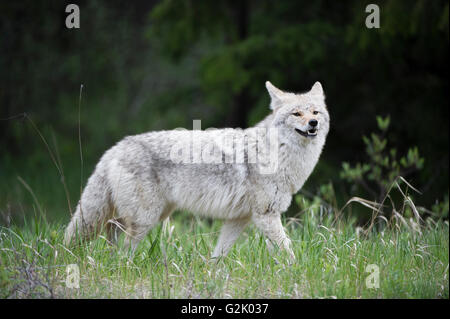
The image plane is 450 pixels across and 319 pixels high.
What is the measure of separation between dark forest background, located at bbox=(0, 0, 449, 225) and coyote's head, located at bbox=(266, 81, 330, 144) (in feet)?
9.59

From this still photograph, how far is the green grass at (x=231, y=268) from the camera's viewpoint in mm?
4012

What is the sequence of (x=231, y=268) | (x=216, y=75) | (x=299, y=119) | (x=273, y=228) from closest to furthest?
(x=231, y=268) → (x=273, y=228) → (x=299, y=119) → (x=216, y=75)

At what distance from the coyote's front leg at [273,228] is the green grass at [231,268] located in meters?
0.13

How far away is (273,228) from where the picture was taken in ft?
16.1

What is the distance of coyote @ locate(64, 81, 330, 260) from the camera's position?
504 centimetres

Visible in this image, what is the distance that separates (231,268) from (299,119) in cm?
159

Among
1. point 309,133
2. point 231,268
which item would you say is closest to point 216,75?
point 309,133

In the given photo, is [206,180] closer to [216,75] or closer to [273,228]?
[273,228]

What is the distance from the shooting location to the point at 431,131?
9.02 metres

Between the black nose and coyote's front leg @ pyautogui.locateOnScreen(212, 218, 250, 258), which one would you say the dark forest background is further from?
the black nose

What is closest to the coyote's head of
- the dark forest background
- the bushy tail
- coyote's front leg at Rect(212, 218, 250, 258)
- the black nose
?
the black nose

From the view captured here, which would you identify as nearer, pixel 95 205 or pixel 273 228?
pixel 273 228

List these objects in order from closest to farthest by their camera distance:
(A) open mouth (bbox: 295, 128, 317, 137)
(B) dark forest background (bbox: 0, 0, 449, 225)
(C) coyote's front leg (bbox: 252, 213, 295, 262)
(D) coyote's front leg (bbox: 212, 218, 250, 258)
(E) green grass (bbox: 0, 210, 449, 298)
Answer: (E) green grass (bbox: 0, 210, 449, 298) < (C) coyote's front leg (bbox: 252, 213, 295, 262) < (A) open mouth (bbox: 295, 128, 317, 137) < (D) coyote's front leg (bbox: 212, 218, 250, 258) < (B) dark forest background (bbox: 0, 0, 449, 225)

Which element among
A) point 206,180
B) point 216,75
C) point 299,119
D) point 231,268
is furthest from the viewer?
point 216,75
